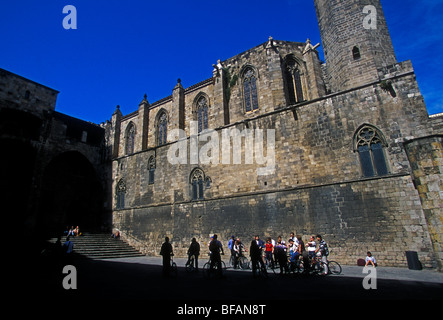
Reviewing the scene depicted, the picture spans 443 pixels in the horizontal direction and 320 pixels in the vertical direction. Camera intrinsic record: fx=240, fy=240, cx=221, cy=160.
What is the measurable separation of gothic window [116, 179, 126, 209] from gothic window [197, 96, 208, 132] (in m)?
8.35

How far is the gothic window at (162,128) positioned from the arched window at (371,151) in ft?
46.2

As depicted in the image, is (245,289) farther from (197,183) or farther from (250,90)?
(250,90)

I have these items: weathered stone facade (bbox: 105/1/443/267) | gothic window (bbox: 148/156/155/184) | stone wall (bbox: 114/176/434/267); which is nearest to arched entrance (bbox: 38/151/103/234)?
weathered stone facade (bbox: 105/1/443/267)

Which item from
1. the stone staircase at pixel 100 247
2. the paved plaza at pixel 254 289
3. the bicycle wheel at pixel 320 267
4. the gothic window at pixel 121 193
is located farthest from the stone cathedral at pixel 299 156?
the paved plaza at pixel 254 289

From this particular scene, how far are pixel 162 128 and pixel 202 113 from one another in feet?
13.9

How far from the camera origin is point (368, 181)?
10.4 m

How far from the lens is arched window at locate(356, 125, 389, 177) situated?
10469 millimetres

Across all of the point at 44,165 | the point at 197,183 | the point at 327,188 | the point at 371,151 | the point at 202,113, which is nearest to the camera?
the point at 371,151

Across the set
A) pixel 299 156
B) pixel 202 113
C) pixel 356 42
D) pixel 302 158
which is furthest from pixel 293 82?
pixel 202 113

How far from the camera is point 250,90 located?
53.6ft

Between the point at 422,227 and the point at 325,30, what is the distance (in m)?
11.3

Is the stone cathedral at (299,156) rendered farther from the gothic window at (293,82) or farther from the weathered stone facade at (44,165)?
the weathered stone facade at (44,165)

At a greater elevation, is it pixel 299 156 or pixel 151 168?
pixel 151 168

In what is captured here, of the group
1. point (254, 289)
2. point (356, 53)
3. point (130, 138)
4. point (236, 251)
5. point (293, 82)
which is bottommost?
point (254, 289)
